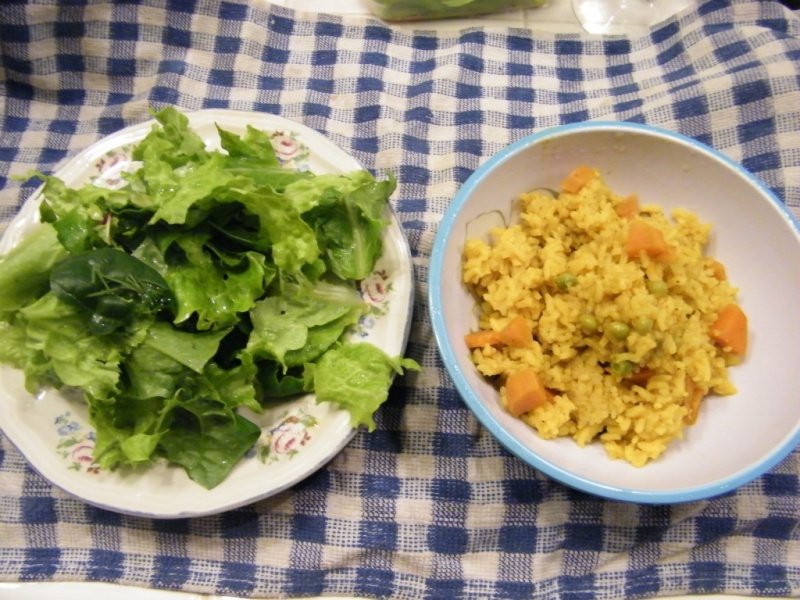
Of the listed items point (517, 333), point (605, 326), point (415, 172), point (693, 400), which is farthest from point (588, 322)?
point (415, 172)

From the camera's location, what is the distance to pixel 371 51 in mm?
1871

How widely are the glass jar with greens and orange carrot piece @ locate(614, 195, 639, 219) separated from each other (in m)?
0.90

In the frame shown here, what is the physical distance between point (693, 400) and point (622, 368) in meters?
0.19

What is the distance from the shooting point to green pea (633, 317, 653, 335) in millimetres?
1091

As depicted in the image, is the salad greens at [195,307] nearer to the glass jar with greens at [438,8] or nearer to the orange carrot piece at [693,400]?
the orange carrot piece at [693,400]

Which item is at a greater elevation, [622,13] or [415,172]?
[622,13]

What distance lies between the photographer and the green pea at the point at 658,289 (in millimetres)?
1138

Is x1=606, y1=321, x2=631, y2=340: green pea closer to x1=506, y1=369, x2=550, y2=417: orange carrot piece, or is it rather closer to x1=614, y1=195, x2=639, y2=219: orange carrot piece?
x1=506, y1=369, x2=550, y2=417: orange carrot piece

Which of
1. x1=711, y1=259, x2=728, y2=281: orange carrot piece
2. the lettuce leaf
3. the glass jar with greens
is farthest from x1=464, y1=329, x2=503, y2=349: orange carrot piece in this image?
the glass jar with greens

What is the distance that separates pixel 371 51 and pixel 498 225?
0.84 m

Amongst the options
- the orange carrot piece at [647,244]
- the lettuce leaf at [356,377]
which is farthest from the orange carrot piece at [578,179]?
the lettuce leaf at [356,377]

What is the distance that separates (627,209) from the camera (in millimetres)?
1342

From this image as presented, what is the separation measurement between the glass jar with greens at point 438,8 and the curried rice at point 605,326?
3.03 ft

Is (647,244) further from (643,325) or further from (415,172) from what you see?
(415,172)
